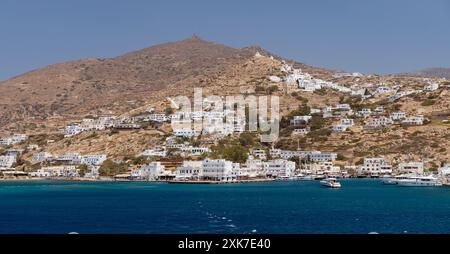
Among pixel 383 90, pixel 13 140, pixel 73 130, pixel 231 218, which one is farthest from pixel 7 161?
pixel 231 218

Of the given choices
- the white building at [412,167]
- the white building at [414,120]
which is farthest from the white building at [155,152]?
the white building at [414,120]

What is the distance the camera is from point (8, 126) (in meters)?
119

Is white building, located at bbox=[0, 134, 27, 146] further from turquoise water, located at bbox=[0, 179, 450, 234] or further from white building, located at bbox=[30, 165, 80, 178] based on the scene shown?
turquoise water, located at bbox=[0, 179, 450, 234]

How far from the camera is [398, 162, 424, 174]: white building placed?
64.2 meters

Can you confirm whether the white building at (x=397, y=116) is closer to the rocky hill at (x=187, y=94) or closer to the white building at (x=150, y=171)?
the rocky hill at (x=187, y=94)

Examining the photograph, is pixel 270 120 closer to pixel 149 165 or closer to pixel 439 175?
pixel 149 165

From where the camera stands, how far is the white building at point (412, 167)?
64.2m

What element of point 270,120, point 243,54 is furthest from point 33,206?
point 243,54

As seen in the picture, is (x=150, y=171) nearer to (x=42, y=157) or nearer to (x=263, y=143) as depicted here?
(x=263, y=143)

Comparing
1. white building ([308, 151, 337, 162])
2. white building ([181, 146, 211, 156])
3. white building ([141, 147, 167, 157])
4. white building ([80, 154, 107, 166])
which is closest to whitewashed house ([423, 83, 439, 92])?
white building ([308, 151, 337, 162])

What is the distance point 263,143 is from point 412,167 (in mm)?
22847

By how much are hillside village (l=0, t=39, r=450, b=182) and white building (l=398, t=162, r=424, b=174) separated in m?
0.14

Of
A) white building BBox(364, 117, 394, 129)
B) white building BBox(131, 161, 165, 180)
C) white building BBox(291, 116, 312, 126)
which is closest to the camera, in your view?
white building BBox(131, 161, 165, 180)

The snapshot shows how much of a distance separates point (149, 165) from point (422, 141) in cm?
3132
